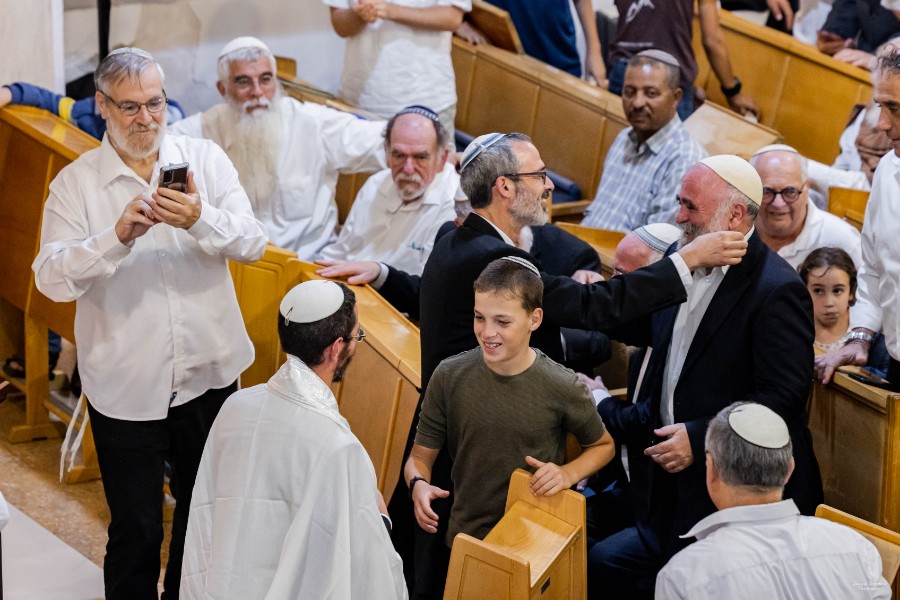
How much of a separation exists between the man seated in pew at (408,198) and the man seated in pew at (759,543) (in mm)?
2445

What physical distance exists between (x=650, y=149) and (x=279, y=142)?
172cm

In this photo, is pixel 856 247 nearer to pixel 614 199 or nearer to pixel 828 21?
pixel 614 199

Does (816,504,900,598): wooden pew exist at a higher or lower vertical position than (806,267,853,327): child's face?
lower

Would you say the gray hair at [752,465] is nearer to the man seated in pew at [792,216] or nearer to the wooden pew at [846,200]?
the man seated in pew at [792,216]

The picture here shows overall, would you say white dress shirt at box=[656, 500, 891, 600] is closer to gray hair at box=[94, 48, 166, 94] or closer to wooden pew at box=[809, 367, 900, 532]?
wooden pew at box=[809, 367, 900, 532]

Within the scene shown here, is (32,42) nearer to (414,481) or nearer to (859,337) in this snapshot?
(414,481)

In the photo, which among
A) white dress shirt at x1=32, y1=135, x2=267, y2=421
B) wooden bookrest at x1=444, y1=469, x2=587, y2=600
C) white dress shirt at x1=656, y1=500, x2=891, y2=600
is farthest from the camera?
white dress shirt at x1=32, y1=135, x2=267, y2=421

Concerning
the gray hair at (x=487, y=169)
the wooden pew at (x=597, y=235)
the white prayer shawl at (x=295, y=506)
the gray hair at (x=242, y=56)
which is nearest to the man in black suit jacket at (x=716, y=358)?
the gray hair at (x=487, y=169)

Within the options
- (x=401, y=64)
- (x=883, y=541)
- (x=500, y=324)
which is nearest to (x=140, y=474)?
(x=500, y=324)

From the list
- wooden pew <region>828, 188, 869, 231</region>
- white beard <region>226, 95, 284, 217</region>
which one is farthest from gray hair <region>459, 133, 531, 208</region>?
wooden pew <region>828, 188, 869, 231</region>

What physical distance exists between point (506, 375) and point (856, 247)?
217 cm

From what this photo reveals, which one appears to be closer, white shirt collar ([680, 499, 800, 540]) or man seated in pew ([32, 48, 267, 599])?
white shirt collar ([680, 499, 800, 540])

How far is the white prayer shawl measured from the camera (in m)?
2.74

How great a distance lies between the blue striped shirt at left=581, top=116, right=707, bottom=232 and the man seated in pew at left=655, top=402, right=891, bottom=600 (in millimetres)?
2732
